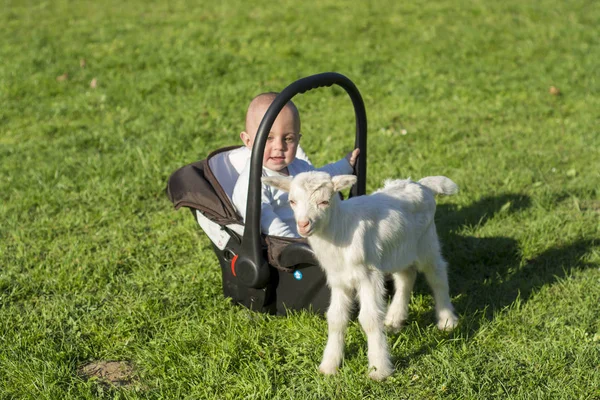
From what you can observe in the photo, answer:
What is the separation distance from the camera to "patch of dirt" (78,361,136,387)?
150 inches

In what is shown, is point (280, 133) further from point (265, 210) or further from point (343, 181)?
point (343, 181)

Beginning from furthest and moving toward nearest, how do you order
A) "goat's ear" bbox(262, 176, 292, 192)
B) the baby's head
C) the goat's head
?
the baby's head → "goat's ear" bbox(262, 176, 292, 192) → the goat's head

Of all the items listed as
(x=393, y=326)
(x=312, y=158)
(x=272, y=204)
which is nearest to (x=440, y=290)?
(x=393, y=326)

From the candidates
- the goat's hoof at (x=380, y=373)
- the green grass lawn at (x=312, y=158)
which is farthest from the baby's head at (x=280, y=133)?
the goat's hoof at (x=380, y=373)

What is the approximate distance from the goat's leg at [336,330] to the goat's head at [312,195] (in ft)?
1.82

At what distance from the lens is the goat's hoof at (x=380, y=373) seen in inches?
142

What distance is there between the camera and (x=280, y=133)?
170 inches

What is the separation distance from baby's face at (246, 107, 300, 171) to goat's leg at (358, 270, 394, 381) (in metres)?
1.14

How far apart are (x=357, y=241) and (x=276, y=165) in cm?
109

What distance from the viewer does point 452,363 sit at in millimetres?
3730

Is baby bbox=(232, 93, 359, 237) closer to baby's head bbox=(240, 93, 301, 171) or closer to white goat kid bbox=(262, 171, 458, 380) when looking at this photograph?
baby's head bbox=(240, 93, 301, 171)

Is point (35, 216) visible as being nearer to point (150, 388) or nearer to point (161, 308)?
point (161, 308)

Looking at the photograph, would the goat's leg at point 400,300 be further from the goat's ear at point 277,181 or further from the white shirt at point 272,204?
the goat's ear at point 277,181

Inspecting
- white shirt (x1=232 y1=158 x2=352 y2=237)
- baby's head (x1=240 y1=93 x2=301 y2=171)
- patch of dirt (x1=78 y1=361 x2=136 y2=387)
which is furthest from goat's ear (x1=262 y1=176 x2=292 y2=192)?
patch of dirt (x1=78 y1=361 x2=136 y2=387)
